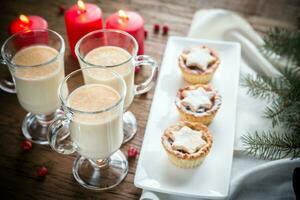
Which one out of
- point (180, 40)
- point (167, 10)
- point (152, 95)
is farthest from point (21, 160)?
point (167, 10)

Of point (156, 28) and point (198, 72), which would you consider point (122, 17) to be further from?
point (198, 72)

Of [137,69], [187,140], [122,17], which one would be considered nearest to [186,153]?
[187,140]

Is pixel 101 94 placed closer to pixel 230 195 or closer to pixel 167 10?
pixel 230 195

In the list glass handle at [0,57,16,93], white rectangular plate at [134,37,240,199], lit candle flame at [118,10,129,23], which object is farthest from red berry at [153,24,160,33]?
glass handle at [0,57,16,93]

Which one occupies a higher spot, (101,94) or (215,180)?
(101,94)

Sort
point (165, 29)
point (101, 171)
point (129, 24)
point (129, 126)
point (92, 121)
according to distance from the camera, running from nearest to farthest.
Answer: point (92, 121)
point (101, 171)
point (129, 126)
point (129, 24)
point (165, 29)

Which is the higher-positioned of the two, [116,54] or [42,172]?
[116,54]
